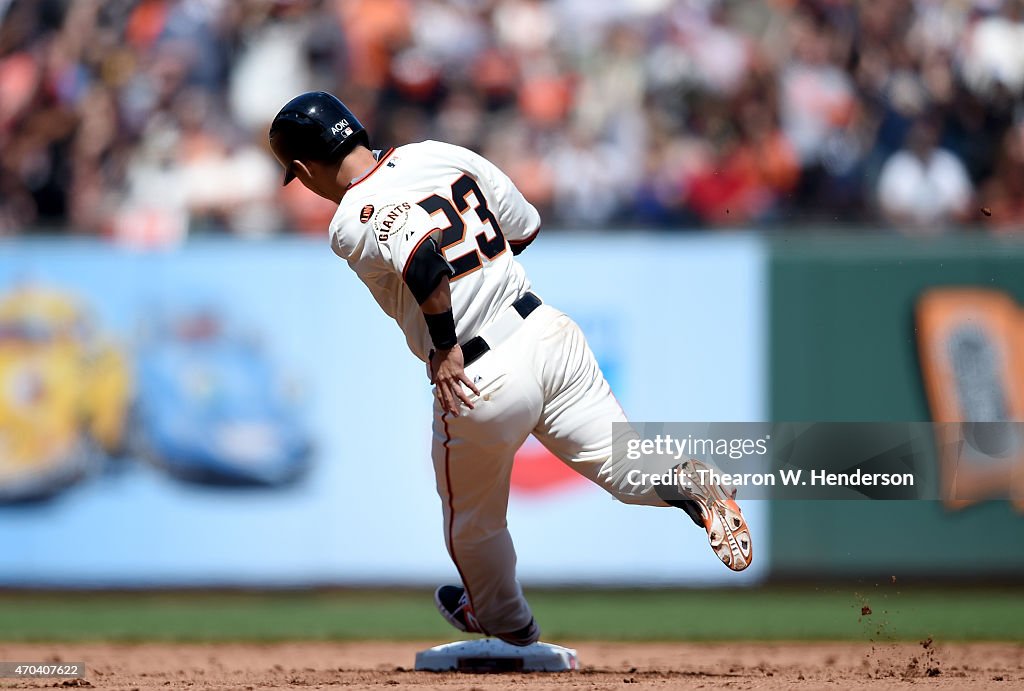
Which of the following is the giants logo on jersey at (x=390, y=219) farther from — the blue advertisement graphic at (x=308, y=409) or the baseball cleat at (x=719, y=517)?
the blue advertisement graphic at (x=308, y=409)

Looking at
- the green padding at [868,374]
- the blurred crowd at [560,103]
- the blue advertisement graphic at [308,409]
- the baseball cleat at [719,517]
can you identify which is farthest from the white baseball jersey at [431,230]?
the blurred crowd at [560,103]

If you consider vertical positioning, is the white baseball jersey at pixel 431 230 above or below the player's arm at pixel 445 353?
above

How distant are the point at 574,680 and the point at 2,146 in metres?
6.92

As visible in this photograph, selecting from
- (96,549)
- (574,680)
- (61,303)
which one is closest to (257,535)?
(96,549)

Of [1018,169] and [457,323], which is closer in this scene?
[457,323]

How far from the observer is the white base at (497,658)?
→ 17.6 feet

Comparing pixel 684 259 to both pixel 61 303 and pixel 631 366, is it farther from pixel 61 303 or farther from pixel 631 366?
pixel 61 303

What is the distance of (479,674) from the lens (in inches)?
207

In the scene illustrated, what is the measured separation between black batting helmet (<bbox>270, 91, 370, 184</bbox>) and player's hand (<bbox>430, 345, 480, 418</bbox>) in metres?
0.82

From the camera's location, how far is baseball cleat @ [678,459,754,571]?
4.61 meters

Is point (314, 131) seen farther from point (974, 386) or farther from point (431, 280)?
point (974, 386)

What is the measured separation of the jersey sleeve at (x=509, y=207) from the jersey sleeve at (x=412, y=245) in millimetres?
482

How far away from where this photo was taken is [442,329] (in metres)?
4.53

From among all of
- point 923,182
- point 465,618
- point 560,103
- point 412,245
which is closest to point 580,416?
point 412,245
